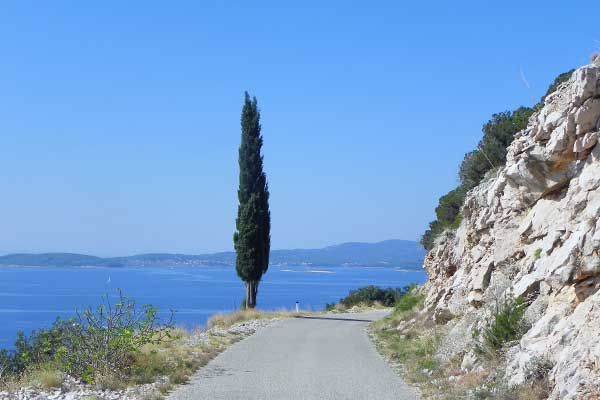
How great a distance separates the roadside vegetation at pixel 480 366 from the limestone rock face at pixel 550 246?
0.22 meters

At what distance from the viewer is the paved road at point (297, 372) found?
13.1m

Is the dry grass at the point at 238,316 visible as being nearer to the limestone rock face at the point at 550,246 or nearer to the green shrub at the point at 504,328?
the limestone rock face at the point at 550,246

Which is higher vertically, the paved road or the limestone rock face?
the limestone rock face

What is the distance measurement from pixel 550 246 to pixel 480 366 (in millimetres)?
2483

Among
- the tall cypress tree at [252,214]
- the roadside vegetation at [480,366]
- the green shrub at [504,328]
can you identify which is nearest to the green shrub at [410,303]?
the roadside vegetation at [480,366]

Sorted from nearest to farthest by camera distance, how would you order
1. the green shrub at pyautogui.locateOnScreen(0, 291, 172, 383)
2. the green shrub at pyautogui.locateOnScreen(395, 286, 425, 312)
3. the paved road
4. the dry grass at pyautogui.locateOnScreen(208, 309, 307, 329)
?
the paved road < the green shrub at pyautogui.locateOnScreen(0, 291, 172, 383) < the green shrub at pyautogui.locateOnScreen(395, 286, 425, 312) < the dry grass at pyautogui.locateOnScreen(208, 309, 307, 329)

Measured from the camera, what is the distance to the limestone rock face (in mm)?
10531

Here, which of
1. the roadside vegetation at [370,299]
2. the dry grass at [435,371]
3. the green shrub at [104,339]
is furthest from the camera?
the roadside vegetation at [370,299]

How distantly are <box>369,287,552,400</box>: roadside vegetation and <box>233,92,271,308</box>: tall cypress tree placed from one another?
66.9 feet

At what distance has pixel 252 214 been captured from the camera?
40.3m

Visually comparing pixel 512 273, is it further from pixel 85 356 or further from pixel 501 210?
pixel 85 356

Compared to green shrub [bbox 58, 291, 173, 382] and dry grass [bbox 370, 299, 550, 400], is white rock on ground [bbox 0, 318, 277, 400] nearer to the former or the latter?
Result: green shrub [bbox 58, 291, 173, 382]

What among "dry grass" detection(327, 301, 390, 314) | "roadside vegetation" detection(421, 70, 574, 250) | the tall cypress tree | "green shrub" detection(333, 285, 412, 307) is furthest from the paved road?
"green shrub" detection(333, 285, 412, 307)

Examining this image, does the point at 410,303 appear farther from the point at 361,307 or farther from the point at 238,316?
the point at 361,307
